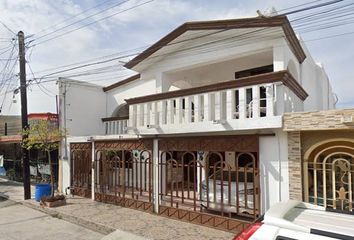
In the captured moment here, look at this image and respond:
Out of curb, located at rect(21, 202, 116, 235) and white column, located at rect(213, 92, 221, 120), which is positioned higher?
white column, located at rect(213, 92, 221, 120)

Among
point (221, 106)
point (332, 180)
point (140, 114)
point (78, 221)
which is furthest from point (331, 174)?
point (78, 221)

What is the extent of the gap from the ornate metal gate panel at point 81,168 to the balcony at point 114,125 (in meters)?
1.69

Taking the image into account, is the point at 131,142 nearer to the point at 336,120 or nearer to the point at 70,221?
the point at 70,221

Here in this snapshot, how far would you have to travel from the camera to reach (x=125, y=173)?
34.8 feet

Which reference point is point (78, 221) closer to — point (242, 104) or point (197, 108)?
point (197, 108)

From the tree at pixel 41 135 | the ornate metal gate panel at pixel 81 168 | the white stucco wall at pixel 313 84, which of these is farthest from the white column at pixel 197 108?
the tree at pixel 41 135

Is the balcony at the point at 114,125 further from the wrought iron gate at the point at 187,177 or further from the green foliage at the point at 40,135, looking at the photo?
the green foliage at the point at 40,135

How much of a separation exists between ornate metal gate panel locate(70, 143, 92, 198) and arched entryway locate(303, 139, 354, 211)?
8024mm

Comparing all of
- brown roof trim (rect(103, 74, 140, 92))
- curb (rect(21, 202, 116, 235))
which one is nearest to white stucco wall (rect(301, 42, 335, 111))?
brown roof trim (rect(103, 74, 140, 92))

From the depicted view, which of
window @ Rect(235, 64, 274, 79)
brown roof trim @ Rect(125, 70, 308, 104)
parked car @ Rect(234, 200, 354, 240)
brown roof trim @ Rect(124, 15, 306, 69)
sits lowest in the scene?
parked car @ Rect(234, 200, 354, 240)

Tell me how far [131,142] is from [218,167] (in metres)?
3.49

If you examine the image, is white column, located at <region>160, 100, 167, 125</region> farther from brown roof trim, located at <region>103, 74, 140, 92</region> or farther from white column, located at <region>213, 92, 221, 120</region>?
brown roof trim, located at <region>103, 74, 140, 92</region>

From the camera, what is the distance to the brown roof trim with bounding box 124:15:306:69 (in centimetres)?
730

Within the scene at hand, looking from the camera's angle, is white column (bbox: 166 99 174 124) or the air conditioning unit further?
white column (bbox: 166 99 174 124)
